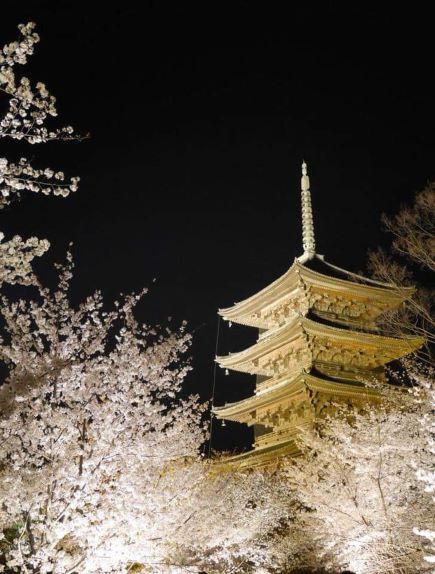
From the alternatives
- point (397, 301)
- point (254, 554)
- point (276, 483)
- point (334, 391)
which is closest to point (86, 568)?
point (254, 554)


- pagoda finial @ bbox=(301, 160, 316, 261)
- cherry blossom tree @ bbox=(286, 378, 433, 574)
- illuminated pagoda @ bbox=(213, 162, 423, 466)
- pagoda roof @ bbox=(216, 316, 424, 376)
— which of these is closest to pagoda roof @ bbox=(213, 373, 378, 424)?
illuminated pagoda @ bbox=(213, 162, 423, 466)

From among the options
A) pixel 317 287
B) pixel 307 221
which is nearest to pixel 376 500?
pixel 317 287

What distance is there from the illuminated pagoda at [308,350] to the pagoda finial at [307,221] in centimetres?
29

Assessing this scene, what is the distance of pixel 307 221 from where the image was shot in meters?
26.6

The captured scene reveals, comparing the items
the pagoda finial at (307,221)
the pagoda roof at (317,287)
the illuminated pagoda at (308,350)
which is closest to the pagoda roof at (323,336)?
the illuminated pagoda at (308,350)

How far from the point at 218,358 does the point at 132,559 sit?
16.3 metres

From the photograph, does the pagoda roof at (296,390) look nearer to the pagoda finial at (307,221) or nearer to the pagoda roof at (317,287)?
the pagoda roof at (317,287)

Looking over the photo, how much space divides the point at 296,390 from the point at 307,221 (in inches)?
382

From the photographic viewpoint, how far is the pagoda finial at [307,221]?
25203 mm

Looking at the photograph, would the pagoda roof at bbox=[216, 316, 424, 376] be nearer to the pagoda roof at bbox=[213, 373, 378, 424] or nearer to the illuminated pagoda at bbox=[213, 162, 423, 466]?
the illuminated pagoda at bbox=[213, 162, 423, 466]

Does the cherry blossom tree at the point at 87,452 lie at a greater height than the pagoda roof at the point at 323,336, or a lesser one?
lesser

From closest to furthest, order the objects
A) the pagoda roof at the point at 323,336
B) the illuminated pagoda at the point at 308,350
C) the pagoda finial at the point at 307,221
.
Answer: the illuminated pagoda at the point at 308,350
the pagoda roof at the point at 323,336
the pagoda finial at the point at 307,221

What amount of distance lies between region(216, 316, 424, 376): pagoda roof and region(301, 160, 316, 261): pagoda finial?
14.2 ft

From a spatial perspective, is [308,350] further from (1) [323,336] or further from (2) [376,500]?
(2) [376,500]
